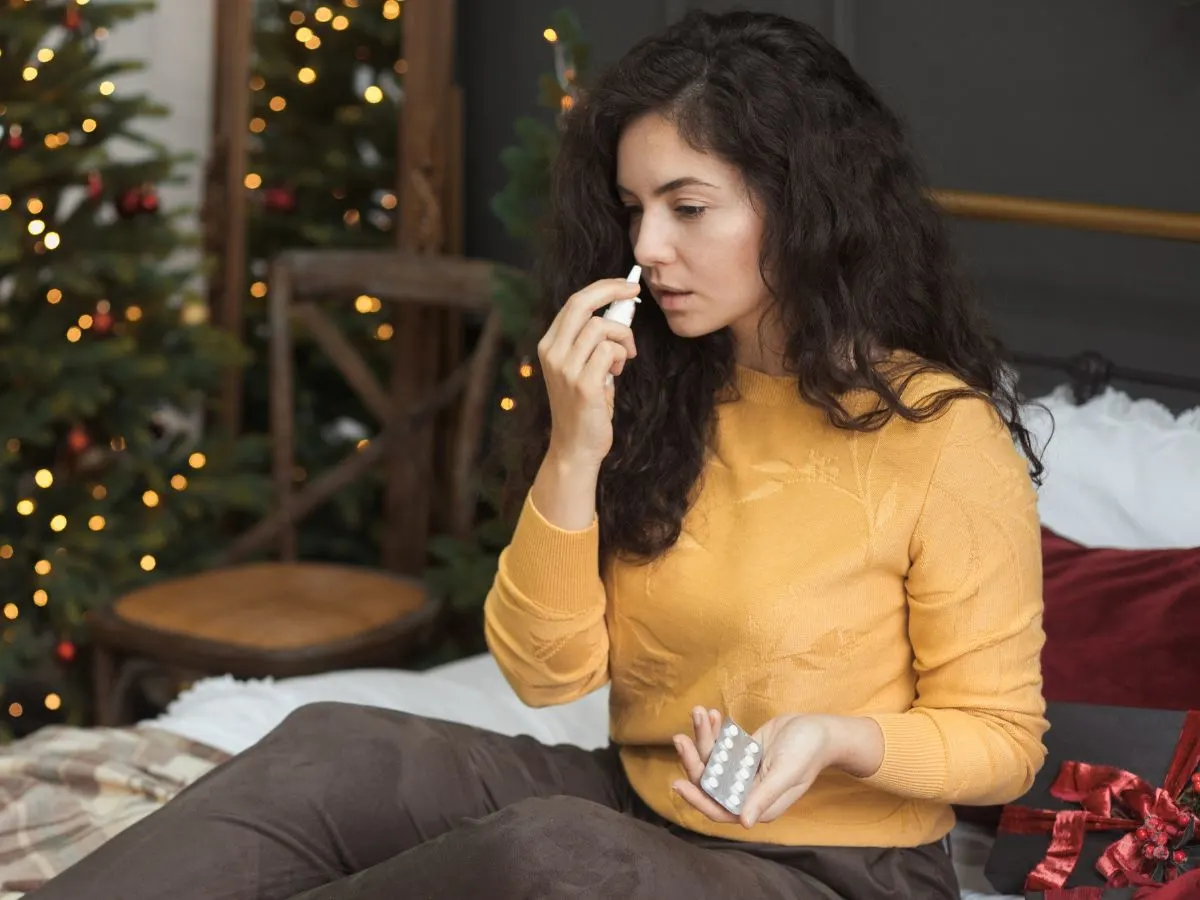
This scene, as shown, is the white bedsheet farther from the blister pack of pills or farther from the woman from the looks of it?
the blister pack of pills

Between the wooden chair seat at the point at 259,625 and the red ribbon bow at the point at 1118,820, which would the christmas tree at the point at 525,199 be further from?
the red ribbon bow at the point at 1118,820

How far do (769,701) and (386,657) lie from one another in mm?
1431

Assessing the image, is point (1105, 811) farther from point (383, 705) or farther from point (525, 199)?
point (525, 199)

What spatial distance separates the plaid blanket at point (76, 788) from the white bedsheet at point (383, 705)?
57 millimetres

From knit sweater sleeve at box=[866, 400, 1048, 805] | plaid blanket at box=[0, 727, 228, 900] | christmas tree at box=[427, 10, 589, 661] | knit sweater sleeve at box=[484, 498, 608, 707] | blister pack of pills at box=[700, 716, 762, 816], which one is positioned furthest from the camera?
christmas tree at box=[427, 10, 589, 661]

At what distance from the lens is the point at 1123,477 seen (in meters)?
1.87

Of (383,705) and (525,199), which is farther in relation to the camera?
(525,199)

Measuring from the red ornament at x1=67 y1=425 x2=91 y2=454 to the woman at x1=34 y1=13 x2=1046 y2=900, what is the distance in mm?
1640

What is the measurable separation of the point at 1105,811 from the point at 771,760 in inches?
20.5

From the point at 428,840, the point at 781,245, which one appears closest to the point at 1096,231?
the point at 781,245

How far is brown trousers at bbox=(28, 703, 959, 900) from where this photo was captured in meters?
1.19

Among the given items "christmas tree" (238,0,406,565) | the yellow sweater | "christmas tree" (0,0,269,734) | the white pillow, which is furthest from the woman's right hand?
"christmas tree" (238,0,406,565)

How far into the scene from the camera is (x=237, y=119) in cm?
334

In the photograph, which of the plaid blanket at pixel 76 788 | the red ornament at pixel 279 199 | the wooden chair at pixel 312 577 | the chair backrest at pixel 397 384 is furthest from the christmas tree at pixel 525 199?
the red ornament at pixel 279 199
